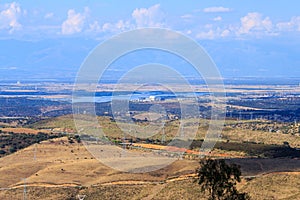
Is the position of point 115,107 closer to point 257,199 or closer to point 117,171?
point 117,171

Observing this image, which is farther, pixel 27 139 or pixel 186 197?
pixel 27 139

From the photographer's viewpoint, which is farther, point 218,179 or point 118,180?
point 118,180

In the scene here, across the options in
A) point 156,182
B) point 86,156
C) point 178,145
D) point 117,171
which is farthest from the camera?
point 178,145

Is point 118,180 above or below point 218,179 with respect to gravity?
below

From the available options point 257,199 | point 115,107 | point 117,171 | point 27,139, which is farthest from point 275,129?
point 257,199

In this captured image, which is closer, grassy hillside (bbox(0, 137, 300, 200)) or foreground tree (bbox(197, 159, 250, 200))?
foreground tree (bbox(197, 159, 250, 200))

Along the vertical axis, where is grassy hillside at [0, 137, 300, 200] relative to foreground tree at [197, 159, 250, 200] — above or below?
below

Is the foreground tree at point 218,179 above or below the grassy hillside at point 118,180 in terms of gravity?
above

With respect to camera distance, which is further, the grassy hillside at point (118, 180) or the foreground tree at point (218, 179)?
the grassy hillside at point (118, 180)

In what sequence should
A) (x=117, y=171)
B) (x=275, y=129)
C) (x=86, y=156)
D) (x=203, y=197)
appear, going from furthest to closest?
1. (x=275, y=129)
2. (x=86, y=156)
3. (x=117, y=171)
4. (x=203, y=197)
